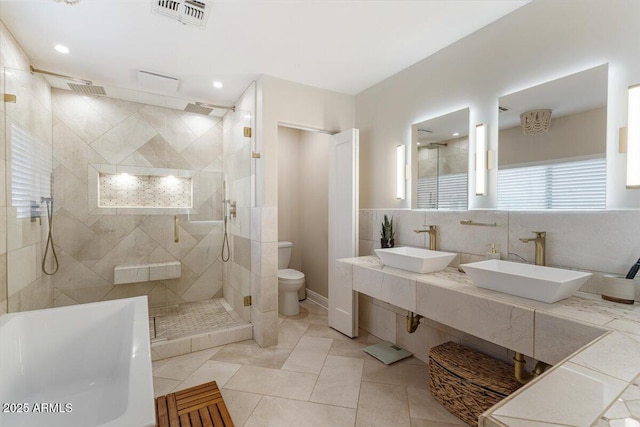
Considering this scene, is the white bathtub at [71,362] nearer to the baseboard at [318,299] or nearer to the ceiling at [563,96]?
the baseboard at [318,299]

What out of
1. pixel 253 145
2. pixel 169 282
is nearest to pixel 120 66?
pixel 253 145

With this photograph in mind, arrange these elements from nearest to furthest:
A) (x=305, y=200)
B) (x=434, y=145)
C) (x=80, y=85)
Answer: (x=434, y=145)
(x=80, y=85)
(x=305, y=200)

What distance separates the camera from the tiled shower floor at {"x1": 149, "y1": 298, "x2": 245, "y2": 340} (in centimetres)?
276

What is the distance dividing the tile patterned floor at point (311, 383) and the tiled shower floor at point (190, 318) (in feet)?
0.88

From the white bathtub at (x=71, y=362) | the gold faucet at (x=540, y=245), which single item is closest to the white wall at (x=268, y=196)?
the white bathtub at (x=71, y=362)

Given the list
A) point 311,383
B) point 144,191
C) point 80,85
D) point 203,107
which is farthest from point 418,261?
point 80,85

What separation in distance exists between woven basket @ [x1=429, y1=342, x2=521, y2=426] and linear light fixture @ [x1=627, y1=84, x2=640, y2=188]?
1.19m

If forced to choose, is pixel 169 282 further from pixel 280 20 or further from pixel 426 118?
pixel 426 118

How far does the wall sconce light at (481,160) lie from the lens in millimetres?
2012

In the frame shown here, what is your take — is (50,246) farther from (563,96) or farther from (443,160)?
(563,96)

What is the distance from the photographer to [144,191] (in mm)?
3264

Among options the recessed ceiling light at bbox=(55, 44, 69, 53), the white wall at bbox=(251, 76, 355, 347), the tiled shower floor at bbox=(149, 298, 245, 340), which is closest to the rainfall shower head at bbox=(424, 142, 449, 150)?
the white wall at bbox=(251, 76, 355, 347)

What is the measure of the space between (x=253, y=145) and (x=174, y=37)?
3.40 ft

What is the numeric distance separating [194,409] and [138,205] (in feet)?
7.50
